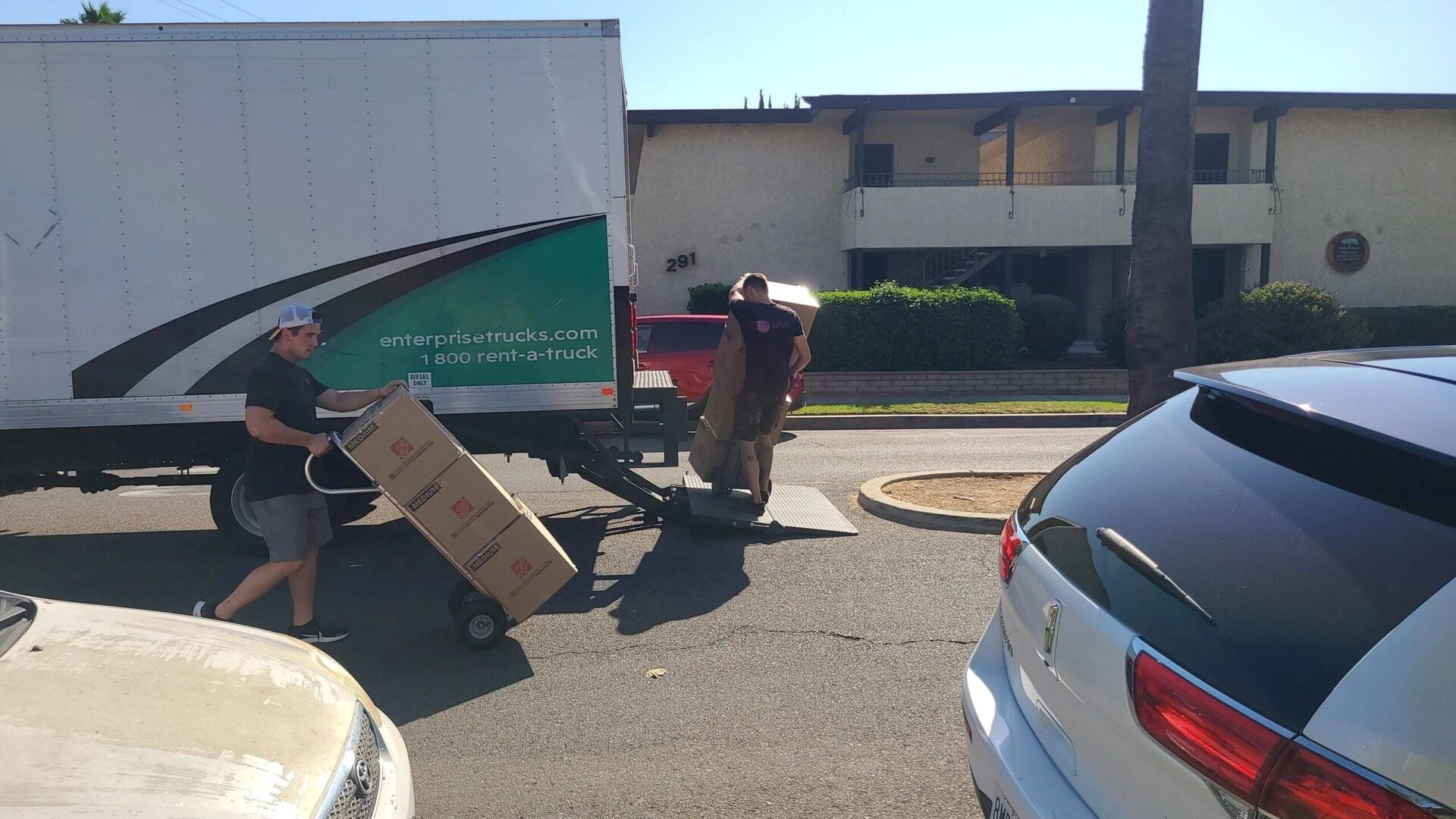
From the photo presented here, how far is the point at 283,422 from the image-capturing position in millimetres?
5027

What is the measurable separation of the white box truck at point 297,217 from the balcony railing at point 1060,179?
17.6m

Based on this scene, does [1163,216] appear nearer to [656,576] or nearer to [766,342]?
[766,342]

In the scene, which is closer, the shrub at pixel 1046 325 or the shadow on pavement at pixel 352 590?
the shadow on pavement at pixel 352 590

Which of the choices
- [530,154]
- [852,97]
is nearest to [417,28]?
[530,154]

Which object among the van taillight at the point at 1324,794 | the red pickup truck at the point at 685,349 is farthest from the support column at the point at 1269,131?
the van taillight at the point at 1324,794

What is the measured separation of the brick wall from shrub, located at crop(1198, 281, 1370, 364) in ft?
5.92

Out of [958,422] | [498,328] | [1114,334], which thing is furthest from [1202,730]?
[1114,334]

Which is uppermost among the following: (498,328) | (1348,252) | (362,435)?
(1348,252)

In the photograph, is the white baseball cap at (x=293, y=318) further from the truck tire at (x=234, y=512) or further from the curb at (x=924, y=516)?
the curb at (x=924, y=516)

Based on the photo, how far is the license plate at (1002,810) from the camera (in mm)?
2410

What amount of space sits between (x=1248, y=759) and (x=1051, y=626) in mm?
720

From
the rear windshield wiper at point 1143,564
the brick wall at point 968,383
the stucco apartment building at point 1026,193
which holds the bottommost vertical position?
the brick wall at point 968,383

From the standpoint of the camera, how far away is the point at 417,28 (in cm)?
681

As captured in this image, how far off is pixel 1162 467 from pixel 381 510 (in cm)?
755
